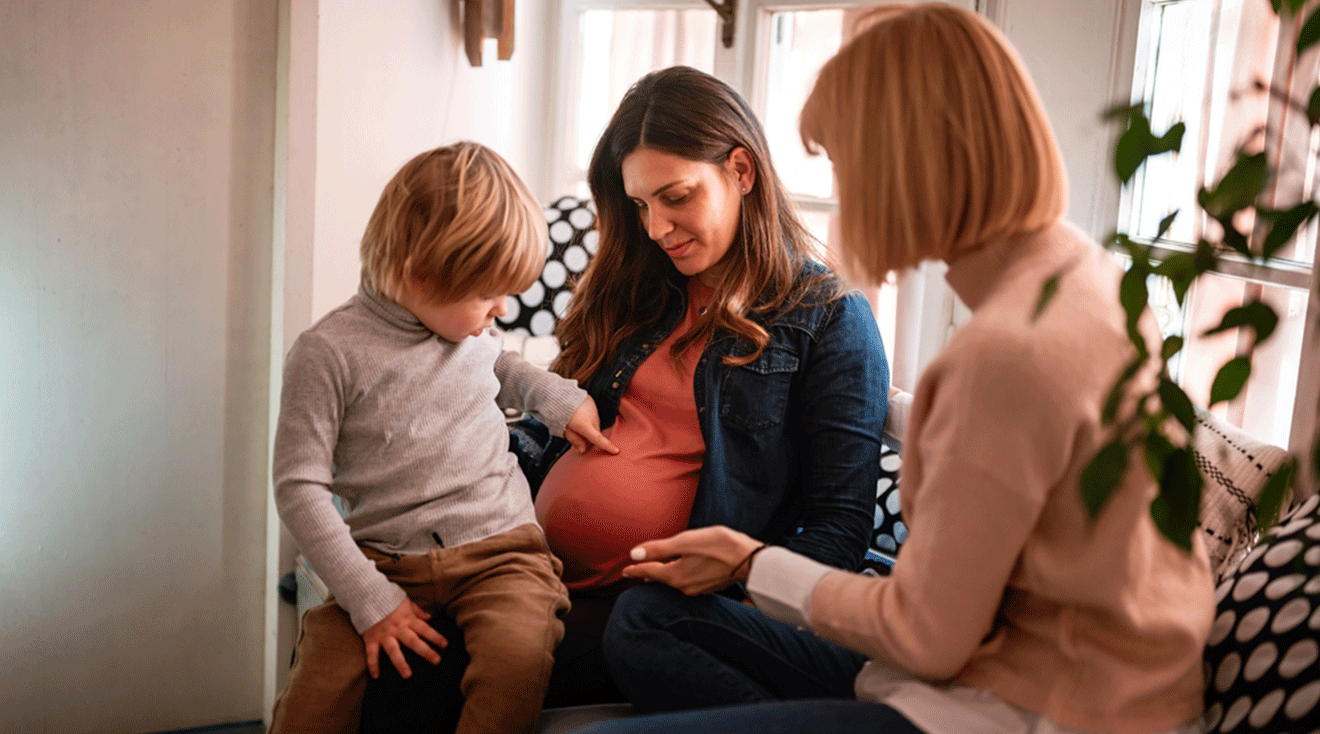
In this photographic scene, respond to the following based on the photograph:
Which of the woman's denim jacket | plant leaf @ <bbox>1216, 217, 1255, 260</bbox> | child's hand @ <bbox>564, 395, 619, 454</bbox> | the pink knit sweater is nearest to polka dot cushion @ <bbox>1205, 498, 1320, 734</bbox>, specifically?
the pink knit sweater

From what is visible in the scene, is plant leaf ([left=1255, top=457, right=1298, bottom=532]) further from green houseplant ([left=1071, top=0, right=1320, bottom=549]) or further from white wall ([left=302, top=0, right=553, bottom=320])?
white wall ([left=302, top=0, right=553, bottom=320])

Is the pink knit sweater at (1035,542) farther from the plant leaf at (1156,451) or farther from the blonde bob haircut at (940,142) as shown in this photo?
the plant leaf at (1156,451)

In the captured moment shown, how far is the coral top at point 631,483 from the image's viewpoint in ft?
5.10

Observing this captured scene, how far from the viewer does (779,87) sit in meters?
2.42

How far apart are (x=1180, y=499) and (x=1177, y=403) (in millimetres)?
63

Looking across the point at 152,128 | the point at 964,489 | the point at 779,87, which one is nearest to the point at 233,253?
the point at 152,128

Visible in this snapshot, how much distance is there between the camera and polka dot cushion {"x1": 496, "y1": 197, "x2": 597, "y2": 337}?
84.9 inches

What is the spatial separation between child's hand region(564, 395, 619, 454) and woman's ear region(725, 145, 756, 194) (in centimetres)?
42

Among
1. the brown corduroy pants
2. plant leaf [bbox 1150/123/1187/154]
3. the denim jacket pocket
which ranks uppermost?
plant leaf [bbox 1150/123/1187/154]

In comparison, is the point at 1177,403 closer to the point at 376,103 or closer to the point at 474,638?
the point at 474,638

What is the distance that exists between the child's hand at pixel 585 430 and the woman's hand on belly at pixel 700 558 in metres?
0.32

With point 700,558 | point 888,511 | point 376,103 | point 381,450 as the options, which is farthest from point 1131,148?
point 376,103

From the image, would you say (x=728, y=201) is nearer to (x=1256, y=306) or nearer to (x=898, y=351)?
(x=898, y=351)

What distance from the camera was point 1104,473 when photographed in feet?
2.10
